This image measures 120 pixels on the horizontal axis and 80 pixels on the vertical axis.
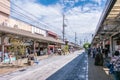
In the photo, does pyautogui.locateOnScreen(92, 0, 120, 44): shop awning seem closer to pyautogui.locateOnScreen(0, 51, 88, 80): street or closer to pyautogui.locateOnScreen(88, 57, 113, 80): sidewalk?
pyautogui.locateOnScreen(88, 57, 113, 80): sidewalk

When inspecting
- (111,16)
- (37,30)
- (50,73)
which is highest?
(37,30)

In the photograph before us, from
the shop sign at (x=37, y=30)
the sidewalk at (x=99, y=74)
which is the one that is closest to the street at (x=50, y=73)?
the sidewalk at (x=99, y=74)

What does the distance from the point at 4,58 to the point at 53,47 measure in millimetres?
51632

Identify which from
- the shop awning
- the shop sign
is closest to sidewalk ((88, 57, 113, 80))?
the shop awning

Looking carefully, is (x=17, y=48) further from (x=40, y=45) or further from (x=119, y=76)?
(x=40, y=45)

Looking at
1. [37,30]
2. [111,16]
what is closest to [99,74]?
[111,16]

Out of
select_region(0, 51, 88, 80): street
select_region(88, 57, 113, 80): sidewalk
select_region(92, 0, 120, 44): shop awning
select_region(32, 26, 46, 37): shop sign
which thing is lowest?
select_region(0, 51, 88, 80): street

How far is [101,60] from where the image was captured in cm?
2831

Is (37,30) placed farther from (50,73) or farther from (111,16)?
(111,16)

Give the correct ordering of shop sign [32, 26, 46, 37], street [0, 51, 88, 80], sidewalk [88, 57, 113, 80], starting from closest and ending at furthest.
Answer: sidewalk [88, 57, 113, 80] → street [0, 51, 88, 80] → shop sign [32, 26, 46, 37]

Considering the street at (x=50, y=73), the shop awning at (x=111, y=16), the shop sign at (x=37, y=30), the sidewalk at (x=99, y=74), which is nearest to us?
the shop awning at (x=111, y=16)

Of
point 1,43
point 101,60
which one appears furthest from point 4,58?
point 101,60

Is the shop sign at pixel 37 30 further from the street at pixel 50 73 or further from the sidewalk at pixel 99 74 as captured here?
the sidewalk at pixel 99 74

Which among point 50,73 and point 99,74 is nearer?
point 99,74
